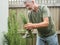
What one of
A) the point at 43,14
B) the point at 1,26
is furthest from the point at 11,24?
the point at 43,14

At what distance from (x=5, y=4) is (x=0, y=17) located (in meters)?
0.16

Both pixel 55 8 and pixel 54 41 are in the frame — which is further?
pixel 55 8

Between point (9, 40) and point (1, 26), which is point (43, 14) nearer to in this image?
point (1, 26)

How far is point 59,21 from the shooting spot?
6051 mm

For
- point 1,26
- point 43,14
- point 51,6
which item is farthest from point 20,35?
point 51,6

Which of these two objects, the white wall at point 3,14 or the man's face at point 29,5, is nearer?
the white wall at point 3,14

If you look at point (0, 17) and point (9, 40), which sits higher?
point (0, 17)

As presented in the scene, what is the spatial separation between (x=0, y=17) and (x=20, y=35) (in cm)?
48

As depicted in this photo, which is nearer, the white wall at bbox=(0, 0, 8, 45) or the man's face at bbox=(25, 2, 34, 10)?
the white wall at bbox=(0, 0, 8, 45)

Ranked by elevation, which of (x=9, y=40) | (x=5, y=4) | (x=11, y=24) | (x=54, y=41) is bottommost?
(x=54, y=41)

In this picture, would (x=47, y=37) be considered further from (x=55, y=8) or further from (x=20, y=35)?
(x=55, y=8)

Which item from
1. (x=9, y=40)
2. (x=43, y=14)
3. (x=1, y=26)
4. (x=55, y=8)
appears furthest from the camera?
(x=55, y=8)

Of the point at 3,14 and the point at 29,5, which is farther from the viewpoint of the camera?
the point at 29,5

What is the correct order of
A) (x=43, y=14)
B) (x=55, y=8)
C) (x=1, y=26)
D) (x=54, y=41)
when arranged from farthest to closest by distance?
(x=55, y=8) < (x=54, y=41) < (x=43, y=14) < (x=1, y=26)
